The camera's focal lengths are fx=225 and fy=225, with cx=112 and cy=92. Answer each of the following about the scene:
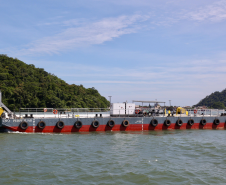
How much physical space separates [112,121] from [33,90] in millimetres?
→ 60151

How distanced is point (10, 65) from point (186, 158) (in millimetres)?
92569

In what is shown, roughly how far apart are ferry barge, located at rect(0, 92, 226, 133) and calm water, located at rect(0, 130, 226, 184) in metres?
2.36

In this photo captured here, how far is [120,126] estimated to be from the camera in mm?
28594

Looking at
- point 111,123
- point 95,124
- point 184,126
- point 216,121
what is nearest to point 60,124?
point 95,124

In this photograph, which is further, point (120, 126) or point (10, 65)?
point (10, 65)

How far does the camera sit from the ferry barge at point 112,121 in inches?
996

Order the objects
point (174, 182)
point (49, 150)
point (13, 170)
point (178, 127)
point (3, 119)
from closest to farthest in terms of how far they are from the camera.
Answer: point (174, 182) → point (13, 170) → point (49, 150) → point (3, 119) → point (178, 127)

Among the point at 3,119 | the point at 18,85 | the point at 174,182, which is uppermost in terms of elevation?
the point at 18,85

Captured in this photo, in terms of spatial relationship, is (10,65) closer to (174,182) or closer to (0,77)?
(0,77)

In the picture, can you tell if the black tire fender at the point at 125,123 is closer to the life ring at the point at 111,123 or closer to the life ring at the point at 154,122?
the life ring at the point at 111,123

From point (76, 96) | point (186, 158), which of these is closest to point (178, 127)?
point (186, 158)

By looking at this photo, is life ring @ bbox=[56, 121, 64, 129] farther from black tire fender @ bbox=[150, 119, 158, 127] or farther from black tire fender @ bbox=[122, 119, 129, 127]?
black tire fender @ bbox=[150, 119, 158, 127]

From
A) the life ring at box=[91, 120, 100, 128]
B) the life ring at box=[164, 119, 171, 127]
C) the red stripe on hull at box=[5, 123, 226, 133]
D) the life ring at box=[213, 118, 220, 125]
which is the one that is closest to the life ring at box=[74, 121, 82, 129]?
the red stripe on hull at box=[5, 123, 226, 133]

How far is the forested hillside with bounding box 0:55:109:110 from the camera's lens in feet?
253
